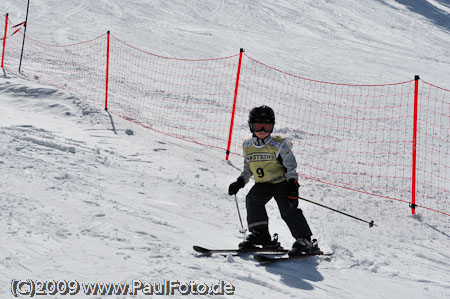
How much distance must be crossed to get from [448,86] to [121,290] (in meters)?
14.9

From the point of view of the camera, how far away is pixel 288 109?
1238cm

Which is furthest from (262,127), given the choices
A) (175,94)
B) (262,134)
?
(175,94)

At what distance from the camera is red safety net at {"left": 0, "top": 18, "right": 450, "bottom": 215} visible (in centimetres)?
851

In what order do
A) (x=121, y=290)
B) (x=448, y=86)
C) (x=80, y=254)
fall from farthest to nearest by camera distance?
(x=448, y=86) < (x=80, y=254) < (x=121, y=290)

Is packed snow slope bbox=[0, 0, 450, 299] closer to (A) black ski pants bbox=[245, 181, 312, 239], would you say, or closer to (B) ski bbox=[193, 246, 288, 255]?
(B) ski bbox=[193, 246, 288, 255]

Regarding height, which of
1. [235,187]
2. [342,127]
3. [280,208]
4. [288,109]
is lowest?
[280,208]

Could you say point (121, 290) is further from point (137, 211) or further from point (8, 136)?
point (8, 136)

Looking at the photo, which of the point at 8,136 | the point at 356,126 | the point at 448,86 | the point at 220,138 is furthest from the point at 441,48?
the point at 8,136

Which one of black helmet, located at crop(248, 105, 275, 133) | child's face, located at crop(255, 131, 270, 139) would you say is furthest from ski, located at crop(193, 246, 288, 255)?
black helmet, located at crop(248, 105, 275, 133)

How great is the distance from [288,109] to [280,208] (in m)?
7.94

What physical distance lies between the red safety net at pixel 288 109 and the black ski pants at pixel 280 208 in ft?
10.2

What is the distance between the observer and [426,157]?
9641 millimetres

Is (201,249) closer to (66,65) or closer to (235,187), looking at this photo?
(235,187)

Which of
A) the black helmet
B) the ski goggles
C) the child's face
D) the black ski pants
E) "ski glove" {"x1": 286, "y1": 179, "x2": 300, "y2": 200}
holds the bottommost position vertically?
the black ski pants
